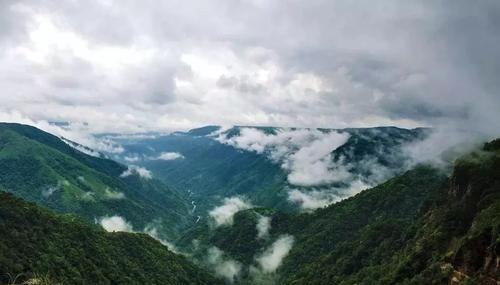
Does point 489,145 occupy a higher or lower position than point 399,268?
higher

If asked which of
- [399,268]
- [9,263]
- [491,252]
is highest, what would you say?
[491,252]

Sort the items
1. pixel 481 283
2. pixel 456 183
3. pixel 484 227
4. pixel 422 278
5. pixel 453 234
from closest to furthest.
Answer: pixel 481 283 < pixel 484 227 < pixel 422 278 < pixel 453 234 < pixel 456 183

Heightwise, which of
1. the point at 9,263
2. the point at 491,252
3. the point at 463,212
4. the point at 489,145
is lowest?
the point at 9,263

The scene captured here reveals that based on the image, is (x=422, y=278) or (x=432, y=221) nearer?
(x=422, y=278)

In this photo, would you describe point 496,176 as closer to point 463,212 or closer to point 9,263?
point 463,212

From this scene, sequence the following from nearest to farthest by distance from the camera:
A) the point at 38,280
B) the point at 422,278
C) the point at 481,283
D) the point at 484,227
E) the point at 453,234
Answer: the point at 38,280 < the point at 481,283 < the point at 484,227 < the point at 422,278 < the point at 453,234

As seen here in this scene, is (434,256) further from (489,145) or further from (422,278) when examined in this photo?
(489,145)

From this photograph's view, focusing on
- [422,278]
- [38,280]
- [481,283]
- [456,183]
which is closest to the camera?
[38,280]

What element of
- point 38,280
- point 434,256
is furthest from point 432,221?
point 38,280

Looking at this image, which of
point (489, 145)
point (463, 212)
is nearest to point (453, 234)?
point (463, 212)
